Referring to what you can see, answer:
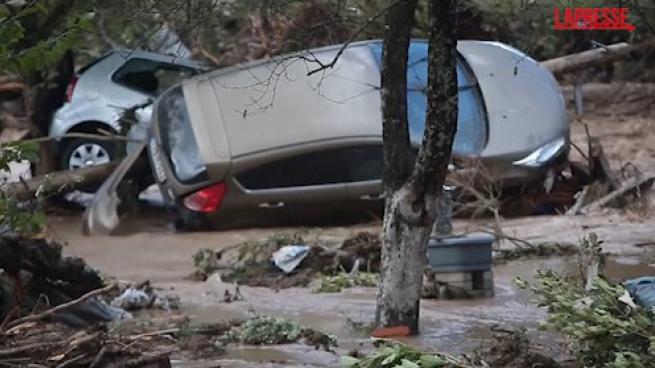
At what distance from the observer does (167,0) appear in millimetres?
6750

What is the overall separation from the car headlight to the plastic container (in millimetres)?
3554

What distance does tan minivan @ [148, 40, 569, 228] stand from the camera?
11.6 meters

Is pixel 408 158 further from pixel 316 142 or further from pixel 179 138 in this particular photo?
pixel 179 138

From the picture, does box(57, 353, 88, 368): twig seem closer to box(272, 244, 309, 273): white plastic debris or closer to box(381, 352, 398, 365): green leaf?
box(381, 352, 398, 365): green leaf

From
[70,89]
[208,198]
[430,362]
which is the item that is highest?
[430,362]

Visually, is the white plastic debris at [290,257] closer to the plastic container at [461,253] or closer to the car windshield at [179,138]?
the plastic container at [461,253]

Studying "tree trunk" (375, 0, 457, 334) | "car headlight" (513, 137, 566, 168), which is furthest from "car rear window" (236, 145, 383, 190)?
"tree trunk" (375, 0, 457, 334)

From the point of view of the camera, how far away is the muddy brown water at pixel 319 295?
695cm

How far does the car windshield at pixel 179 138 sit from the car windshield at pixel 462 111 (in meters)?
2.06

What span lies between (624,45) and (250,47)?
5025 millimetres

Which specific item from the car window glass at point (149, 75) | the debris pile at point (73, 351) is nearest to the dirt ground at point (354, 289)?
the debris pile at point (73, 351)

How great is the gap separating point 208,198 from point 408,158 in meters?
5.14

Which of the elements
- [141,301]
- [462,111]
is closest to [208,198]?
[462,111]

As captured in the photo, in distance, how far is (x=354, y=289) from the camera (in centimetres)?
902
